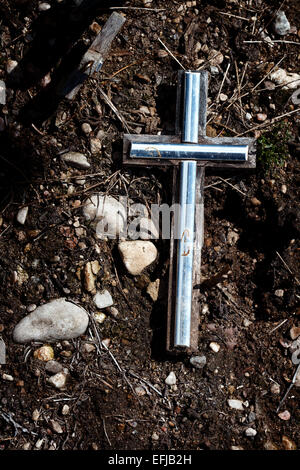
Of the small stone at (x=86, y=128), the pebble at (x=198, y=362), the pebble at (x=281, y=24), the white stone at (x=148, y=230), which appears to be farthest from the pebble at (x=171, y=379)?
the pebble at (x=281, y=24)

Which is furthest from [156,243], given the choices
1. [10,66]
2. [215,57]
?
[10,66]

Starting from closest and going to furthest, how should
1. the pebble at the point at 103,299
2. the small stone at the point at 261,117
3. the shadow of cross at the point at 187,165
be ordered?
the shadow of cross at the point at 187,165 → the pebble at the point at 103,299 → the small stone at the point at 261,117

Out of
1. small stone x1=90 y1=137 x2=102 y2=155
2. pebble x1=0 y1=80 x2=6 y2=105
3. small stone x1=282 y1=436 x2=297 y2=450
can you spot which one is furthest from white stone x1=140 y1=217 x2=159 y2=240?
small stone x1=282 y1=436 x2=297 y2=450

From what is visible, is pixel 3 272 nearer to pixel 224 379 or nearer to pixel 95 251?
pixel 95 251

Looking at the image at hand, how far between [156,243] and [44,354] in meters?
0.93

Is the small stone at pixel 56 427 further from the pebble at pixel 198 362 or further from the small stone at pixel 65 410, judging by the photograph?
the pebble at pixel 198 362

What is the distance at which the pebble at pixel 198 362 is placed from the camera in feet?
10.00

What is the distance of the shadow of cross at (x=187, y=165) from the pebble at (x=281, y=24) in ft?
2.03

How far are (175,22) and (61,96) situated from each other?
0.86 metres

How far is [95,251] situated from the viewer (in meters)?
3.06

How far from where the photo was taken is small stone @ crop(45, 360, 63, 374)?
2.98m

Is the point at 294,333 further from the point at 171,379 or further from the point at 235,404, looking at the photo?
the point at 171,379

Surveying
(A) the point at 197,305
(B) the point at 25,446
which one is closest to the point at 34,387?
(B) the point at 25,446

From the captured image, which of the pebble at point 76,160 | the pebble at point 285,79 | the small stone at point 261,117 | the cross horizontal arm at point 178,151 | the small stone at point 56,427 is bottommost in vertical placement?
the small stone at point 56,427
